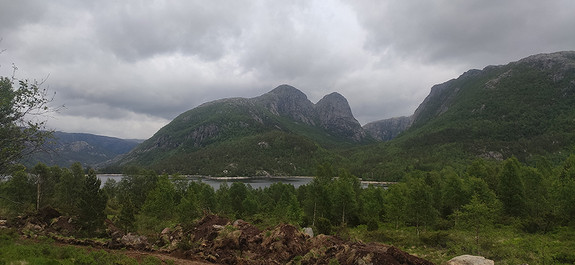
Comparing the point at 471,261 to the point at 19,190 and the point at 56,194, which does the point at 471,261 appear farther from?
the point at 56,194

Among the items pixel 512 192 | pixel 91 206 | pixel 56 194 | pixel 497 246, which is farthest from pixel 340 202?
pixel 56 194

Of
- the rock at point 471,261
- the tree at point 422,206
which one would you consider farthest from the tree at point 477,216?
the tree at point 422,206

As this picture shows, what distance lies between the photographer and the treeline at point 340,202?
123 feet

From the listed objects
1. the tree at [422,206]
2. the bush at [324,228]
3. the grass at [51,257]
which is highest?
the grass at [51,257]

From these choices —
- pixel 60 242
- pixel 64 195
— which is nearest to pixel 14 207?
pixel 64 195

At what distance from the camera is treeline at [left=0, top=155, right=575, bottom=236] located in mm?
37438

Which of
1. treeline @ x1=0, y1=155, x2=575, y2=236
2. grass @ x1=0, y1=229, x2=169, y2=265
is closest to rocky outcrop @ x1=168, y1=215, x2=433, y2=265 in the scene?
grass @ x1=0, y1=229, x2=169, y2=265

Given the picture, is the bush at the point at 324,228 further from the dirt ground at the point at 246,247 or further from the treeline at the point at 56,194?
the treeline at the point at 56,194

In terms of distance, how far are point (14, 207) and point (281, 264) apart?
49.4 meters

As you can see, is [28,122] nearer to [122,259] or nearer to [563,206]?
[122,259]

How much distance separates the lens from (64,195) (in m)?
64.6

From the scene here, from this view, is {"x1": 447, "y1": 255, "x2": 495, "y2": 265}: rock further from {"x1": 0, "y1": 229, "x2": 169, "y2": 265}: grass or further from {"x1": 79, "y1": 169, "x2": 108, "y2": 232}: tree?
{"x1": 79, "y1": 169, "x2": 108, "y2": 232}: tree

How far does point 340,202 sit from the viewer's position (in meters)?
52.7

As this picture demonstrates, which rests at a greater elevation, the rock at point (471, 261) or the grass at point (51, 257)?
the grass at point (51, 257)
